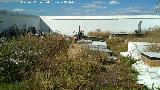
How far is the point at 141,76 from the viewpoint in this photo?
432 inches

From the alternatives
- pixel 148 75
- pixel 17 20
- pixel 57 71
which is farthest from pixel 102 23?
pixel 57 71

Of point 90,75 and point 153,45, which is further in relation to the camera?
point 153,45

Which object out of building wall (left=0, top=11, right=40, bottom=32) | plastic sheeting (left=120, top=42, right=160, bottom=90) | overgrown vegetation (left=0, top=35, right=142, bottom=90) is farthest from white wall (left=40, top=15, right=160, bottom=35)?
overgrown vegetation (left=0, top=35, right=142, bottom=90)

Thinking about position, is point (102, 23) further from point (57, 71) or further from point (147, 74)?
point (57, 71)

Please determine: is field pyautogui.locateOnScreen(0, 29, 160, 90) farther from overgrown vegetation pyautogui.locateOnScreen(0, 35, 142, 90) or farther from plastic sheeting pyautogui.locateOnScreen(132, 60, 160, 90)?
plastic sheeting pyautogui.locateOnScreen(132, 60, 160, 90)

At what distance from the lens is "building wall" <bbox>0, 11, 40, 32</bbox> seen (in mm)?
28328

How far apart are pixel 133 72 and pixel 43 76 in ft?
11.3

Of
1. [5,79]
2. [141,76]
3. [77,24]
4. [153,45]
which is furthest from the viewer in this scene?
[77,24]

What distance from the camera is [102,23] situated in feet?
124

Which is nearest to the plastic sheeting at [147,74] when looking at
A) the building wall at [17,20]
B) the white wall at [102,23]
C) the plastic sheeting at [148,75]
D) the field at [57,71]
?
the plastic sheeting at [148,75]

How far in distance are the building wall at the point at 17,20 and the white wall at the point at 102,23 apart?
1.90 m

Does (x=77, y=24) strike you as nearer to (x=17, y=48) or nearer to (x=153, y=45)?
(x=153, y=45)

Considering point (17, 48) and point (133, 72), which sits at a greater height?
point (17, 48)

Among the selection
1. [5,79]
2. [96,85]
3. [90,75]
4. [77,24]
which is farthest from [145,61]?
[77,24]
